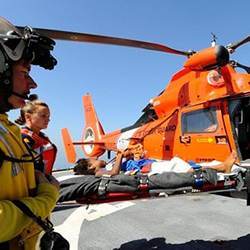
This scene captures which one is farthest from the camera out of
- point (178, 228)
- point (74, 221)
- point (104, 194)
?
point (74, 221)

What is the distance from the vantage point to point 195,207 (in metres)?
4.03

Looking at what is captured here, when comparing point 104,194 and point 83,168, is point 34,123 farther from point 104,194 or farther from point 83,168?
point 83,168

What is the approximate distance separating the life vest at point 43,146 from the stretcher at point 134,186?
0.24 meters

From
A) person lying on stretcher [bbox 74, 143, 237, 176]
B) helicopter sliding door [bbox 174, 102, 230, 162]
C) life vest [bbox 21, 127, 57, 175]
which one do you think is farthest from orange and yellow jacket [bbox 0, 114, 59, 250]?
helicopter sliding door [bbox 174, 102, 230, 162]

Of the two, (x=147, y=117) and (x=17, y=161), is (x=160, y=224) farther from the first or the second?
(x=147, y=117)

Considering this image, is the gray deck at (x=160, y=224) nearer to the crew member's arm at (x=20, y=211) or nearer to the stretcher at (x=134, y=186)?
the stretcher at (x=134, y=186)

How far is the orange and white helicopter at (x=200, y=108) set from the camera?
15.0 ft

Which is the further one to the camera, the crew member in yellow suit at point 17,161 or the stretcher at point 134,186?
the stretcher at point 134,186

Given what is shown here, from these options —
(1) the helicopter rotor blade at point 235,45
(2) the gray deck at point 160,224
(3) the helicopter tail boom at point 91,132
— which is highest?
(1) the helicopter rotor blade at point 235,45

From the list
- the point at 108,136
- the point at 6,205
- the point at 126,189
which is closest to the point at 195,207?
the point at 126,189

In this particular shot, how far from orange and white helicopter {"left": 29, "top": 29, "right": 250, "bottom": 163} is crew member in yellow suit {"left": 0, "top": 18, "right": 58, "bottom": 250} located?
7.02 feet

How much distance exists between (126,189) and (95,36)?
227 cm

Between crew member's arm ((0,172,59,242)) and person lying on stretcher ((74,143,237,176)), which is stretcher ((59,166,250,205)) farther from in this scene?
crew member's arm ((0,172,59,242))

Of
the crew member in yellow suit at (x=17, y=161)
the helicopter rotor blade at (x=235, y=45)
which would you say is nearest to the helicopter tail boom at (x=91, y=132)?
the helicopter rotor blade at (x=235, y=45)
